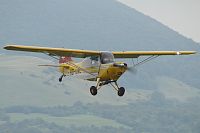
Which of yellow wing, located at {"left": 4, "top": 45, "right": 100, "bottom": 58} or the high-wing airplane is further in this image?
yellow wing, located at {"left": 4, "top": 45, "right": 100, "bottom": 58}

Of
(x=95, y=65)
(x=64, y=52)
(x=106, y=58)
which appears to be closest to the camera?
(x=106, y=58)

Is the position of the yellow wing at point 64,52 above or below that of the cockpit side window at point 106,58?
above

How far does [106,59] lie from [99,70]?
3.12 feet

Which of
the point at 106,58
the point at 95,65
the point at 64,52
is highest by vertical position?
the point at 64,52

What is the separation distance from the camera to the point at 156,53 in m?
54.8

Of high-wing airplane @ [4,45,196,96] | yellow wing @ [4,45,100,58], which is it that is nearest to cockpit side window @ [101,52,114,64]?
high-wing airplane @ [4,45,196,96]

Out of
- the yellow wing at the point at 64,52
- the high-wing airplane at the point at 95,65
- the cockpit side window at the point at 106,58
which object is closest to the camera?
the high-wing airplane at the point at 95,65

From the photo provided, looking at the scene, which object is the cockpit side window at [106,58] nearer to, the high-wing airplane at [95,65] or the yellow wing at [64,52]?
the high-wing airplane at [95,65]

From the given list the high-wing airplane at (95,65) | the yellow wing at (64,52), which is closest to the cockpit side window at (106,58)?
the high-wing airplane at (95,65)

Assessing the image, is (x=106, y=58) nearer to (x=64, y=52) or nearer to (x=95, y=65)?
(x=95, y=65)

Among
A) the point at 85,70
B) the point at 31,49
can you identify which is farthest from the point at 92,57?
the point at 31,49

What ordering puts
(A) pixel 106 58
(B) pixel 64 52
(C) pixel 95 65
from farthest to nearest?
(B) pixel 64 52, (C) pixel 95 65, (A) pixel 106 58

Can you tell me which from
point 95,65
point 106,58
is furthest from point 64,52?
point 106,58

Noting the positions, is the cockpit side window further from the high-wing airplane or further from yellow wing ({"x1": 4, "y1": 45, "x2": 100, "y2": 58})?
yellow wing ({"x1": 4, "y1": 45, "x2": 100, "y2": 58})
